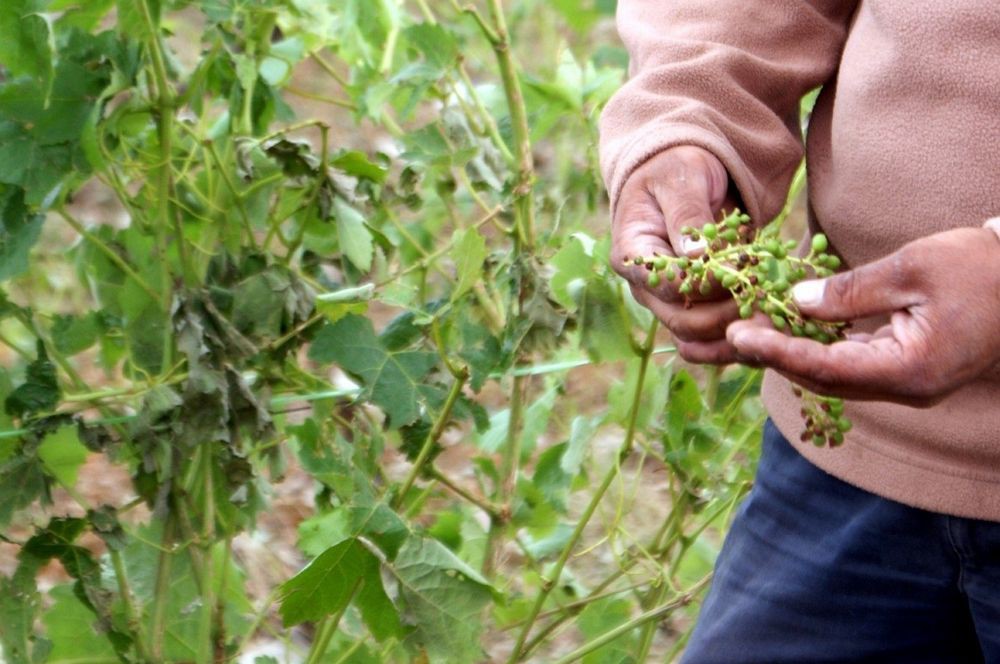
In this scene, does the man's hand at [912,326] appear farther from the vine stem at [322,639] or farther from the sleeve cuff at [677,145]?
the vine stem at [322,639]

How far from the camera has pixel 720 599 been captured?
1336 millimetres

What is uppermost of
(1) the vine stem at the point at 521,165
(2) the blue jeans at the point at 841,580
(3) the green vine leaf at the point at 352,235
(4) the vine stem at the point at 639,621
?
(1) the vine stem at the point at 521,165

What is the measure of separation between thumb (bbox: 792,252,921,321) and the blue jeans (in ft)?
0.98

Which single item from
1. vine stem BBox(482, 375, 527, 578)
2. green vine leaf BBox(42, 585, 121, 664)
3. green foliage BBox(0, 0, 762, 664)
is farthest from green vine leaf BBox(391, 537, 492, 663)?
green vine leaf BBox(42, 585, 121, 664)

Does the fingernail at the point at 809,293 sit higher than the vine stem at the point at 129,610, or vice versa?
the fingernail at the point at 809,293

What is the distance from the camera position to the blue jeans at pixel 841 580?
1.13 meters

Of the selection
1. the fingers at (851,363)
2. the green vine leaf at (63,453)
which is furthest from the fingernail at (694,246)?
the green vine leaf at (63,453)

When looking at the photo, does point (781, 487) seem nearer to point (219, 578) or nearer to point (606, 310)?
point (606, 310)

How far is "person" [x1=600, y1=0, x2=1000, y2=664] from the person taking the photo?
900 mm

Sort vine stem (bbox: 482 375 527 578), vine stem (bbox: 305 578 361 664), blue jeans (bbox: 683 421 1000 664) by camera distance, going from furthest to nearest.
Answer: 1. vine stem (bbox: 482 375 527 578)
2. vine stem (bbox: 305 578 361 664)
3. blue jeans (bbox: 683 421 1000 664)

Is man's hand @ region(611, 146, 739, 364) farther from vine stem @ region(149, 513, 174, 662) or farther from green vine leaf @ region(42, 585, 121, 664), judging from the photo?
green vine leaf @ region(42, 585, 121, 664)

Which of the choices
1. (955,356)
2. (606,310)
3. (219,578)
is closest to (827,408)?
(955,356)

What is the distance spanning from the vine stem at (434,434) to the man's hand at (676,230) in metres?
0.34

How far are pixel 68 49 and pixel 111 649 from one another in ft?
2.28
